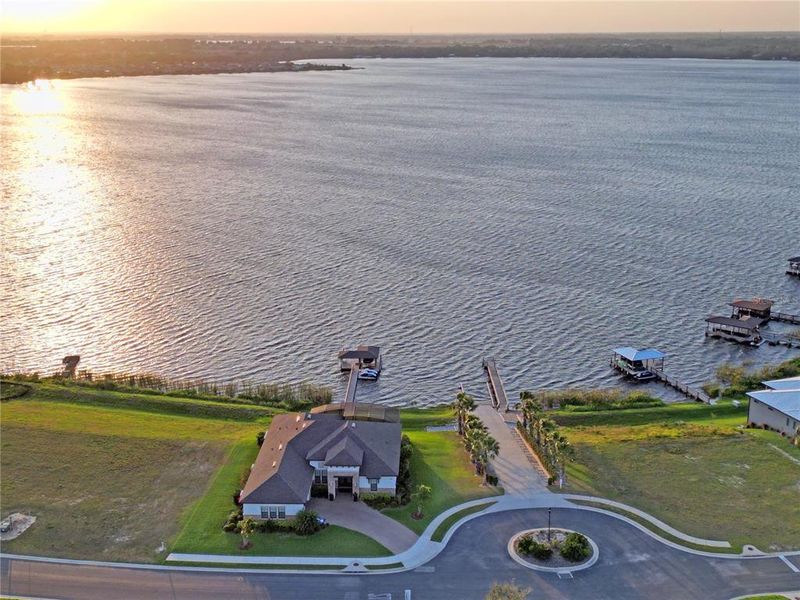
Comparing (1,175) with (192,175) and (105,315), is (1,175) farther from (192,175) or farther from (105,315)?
(105,315)

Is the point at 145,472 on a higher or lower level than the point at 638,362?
higher

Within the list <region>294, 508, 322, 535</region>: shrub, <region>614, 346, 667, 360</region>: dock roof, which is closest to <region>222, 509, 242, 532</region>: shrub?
<region>294, 508, 322, 535</region>: shrub

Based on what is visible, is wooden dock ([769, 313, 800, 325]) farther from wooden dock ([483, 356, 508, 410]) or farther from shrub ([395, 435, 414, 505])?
shrub ([395, 435, 414, 505])

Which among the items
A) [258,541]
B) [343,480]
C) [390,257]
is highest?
[390,257]

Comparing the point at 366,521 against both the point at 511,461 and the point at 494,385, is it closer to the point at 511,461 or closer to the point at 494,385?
the point at 511,461

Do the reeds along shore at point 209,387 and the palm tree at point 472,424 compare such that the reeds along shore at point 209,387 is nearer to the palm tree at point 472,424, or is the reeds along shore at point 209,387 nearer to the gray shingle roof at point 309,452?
the gray shingle roof at point 309,452

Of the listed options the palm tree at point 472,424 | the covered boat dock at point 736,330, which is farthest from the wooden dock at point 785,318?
the palm tree at point 472,424

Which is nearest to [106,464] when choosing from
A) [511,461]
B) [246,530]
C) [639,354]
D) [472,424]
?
[246,530]
